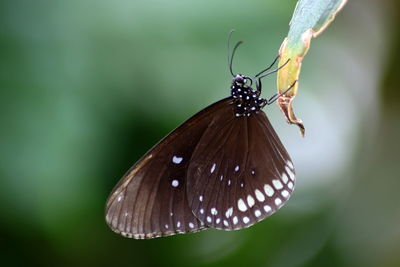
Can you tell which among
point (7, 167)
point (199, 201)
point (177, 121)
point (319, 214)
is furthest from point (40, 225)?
point (319, 214)

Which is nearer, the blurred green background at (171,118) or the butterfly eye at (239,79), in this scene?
the butterfly eye at (239,79)

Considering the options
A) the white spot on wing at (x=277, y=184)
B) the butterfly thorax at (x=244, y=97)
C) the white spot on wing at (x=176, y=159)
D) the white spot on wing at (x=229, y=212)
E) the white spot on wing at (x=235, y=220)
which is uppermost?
the butterfly thorax at (x=244, y=97)

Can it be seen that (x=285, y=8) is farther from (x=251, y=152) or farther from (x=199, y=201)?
(x=199, y=201)

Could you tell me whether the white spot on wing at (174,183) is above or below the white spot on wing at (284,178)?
above

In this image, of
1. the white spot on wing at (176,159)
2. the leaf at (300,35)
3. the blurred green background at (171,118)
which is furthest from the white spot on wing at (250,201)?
the blurred green background at (171,118)

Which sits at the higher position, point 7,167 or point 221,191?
point 7,167

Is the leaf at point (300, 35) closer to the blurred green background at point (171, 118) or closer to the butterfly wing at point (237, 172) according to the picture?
the butterfly wing at point (237, 172)
